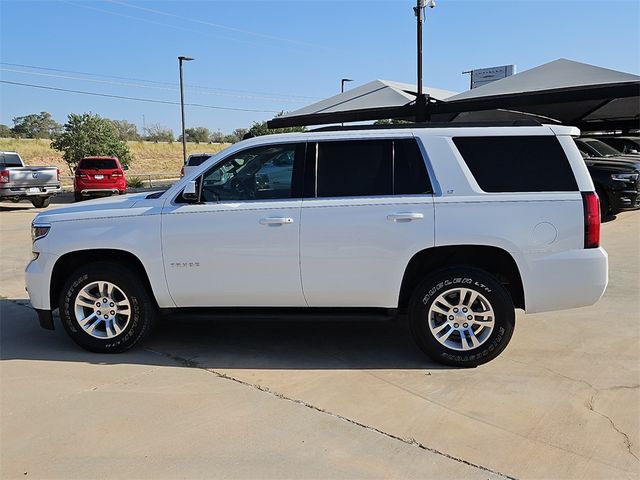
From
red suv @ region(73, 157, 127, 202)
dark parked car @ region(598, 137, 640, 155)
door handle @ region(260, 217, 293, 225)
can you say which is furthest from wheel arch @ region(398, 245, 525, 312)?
red suv @ region(73, 157, 127, 202)

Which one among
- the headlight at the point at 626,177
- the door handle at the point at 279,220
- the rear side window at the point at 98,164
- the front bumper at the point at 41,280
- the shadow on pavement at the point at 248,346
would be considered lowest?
the shadow on pavement at the point at 248,346

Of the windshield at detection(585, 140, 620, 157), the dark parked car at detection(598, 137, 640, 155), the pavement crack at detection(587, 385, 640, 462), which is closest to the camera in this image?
the pavement crack at detection(587, 385, 640, 462)

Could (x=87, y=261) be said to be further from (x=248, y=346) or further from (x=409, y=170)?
(x=409, y=170)

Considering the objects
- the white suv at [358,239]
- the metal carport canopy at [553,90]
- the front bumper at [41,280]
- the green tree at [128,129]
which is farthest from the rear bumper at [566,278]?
the green tree at [128,129]

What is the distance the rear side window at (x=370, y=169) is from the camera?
4.54 metres

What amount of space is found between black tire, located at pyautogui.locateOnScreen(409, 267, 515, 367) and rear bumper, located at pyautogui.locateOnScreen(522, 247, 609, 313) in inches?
9.3

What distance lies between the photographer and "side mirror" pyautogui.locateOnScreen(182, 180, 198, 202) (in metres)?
4.62

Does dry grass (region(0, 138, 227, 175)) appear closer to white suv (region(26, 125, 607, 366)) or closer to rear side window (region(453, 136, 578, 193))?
white suv (region(26, 125, 607, 366))

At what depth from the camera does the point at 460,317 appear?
447cm

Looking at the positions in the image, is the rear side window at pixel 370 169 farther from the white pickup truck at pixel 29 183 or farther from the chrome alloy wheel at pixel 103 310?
the white pickup truck at pixel 29 183

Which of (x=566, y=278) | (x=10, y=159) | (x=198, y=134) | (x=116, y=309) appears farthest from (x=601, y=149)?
(x=198, y=134)

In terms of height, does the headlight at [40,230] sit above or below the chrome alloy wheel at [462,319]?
above

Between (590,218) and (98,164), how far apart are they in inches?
739

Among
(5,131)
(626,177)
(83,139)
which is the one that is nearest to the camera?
(626,177)
